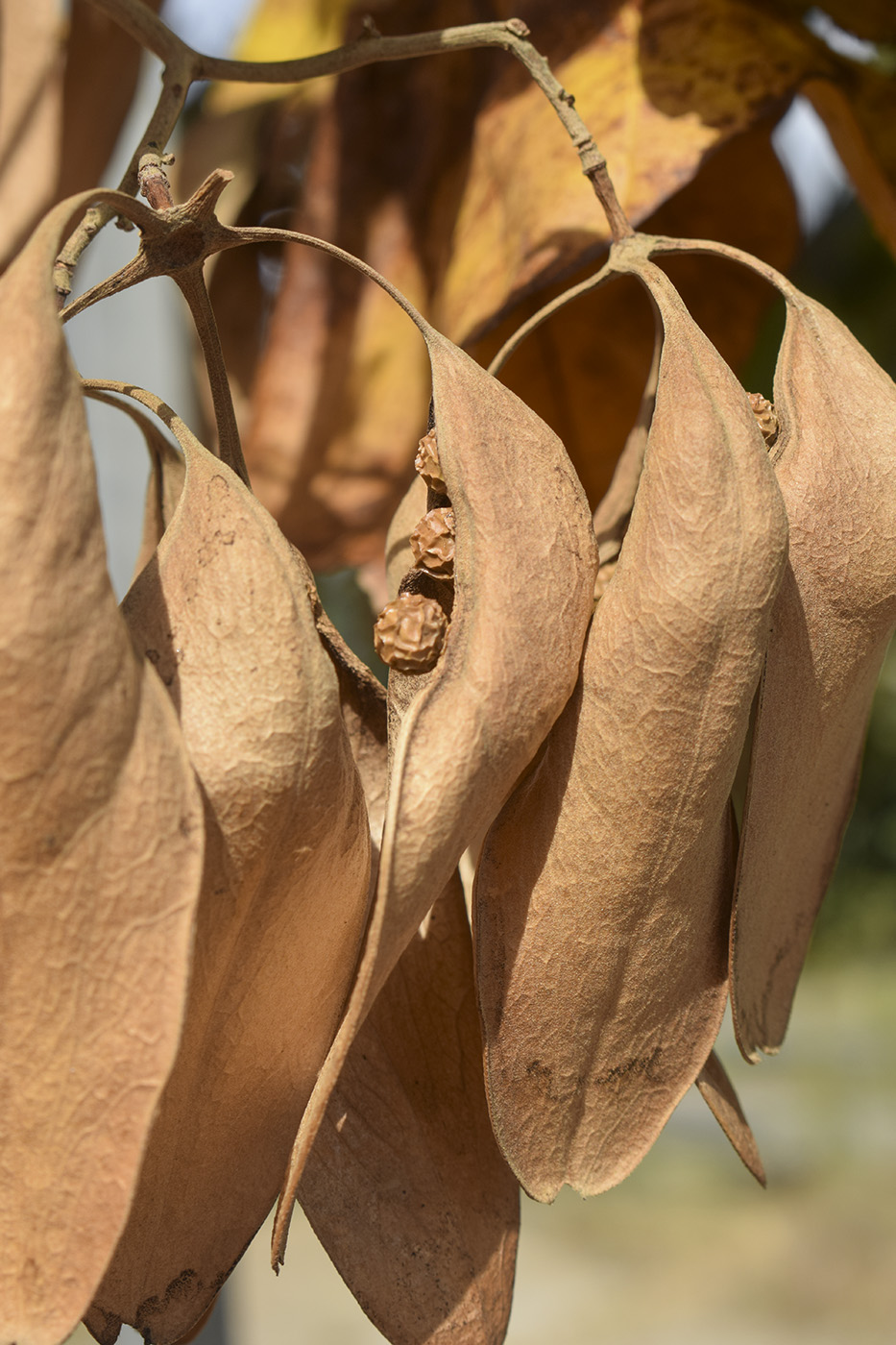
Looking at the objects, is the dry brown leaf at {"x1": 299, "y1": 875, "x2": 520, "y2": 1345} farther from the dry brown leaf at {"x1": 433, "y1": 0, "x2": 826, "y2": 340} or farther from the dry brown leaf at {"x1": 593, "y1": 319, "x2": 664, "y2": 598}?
the dry brown leaf at {"x1": 433, "y1": 0, "x2": 826, "y2": 340}

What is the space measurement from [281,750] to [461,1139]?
0.48 feet

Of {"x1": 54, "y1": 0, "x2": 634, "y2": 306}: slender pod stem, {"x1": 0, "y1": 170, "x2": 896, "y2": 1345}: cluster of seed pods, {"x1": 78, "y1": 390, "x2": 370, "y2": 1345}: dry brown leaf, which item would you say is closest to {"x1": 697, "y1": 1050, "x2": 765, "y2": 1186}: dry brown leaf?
{"x1": 0, "y1": 170, "x2": 896, "y2": 1345}: cluster of seed pods

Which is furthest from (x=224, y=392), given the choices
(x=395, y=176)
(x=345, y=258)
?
A: (x=395, y=176)

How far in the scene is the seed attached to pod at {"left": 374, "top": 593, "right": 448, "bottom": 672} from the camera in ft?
1.04

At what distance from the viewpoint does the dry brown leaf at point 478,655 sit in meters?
0.27

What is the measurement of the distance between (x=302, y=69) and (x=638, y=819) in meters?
0.30

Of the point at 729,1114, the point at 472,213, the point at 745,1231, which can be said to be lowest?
the point at 745,1231

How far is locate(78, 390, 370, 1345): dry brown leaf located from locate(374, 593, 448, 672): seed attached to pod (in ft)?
0.08

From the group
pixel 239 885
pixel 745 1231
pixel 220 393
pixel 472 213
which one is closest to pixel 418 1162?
pixel 239 885

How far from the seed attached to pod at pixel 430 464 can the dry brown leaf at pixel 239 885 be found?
48 millimetres

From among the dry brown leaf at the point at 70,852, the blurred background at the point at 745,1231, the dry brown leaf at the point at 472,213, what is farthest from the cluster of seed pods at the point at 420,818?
the blurred background at the point at 745,1231

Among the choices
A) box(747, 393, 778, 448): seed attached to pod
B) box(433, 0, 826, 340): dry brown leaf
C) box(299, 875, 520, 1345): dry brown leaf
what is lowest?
box(299, 875, 520, 1345): dry brown leaf

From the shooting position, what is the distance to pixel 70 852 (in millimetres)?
248

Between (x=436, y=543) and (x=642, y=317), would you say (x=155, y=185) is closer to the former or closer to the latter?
(x=436, y=543)
